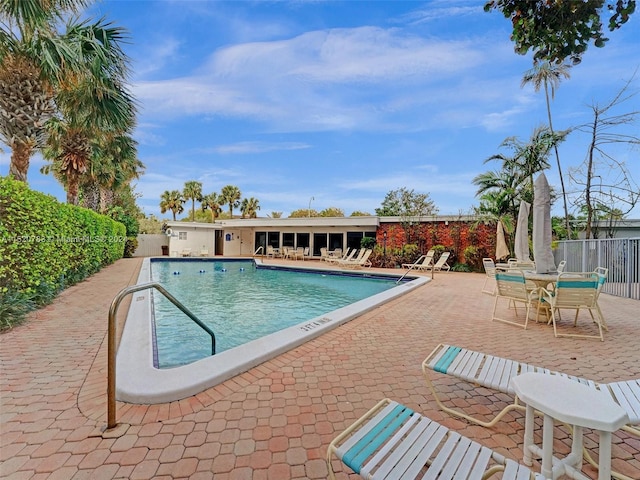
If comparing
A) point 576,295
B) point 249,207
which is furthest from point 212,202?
point 576,295

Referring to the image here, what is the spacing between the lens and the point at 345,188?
129 feet

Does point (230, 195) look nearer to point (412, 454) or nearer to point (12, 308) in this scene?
point (12, 308)

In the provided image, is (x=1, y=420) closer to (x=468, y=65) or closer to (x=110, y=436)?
(x=110, y=436)

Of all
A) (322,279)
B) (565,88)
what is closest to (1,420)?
(322,279)

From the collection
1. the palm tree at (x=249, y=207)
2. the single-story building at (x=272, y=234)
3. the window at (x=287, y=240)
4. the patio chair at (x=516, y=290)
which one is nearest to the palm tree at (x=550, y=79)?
the single-story building at (x=272, y=234)

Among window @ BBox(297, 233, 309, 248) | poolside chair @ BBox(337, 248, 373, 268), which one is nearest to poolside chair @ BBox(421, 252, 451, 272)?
poolside chair @ BBox(337, 248, 373, 268)

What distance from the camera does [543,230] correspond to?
5730mm

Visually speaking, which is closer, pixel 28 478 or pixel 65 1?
pixel 28 478

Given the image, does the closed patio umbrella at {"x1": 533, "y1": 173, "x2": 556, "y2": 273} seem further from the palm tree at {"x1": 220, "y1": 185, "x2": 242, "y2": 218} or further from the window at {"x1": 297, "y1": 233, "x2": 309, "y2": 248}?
the palm tree at {"x1": 220, "y1": 185, "x2": 242, "y2": 218}

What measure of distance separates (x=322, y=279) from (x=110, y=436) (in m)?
11.4

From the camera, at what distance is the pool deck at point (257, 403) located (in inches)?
78.5

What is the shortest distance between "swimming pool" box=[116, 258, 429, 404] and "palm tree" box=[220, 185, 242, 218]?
33.4 metres

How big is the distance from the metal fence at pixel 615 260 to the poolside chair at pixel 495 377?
8047mm

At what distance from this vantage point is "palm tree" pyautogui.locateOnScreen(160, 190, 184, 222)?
1470 inches
